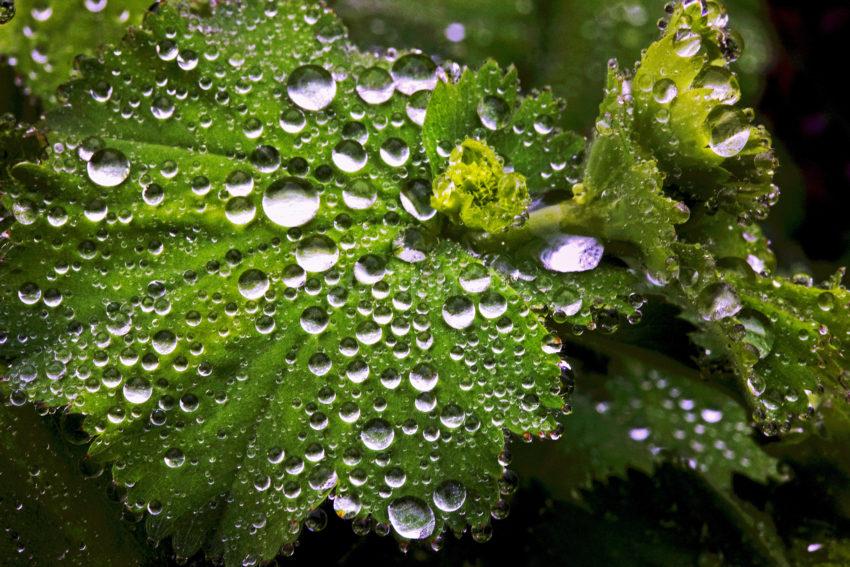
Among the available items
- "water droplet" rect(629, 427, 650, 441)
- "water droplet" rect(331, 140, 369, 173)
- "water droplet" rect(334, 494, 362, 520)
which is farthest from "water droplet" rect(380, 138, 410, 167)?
"water droplet" rect(629, 427, 650, 441)

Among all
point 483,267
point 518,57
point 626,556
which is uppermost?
point 483,267

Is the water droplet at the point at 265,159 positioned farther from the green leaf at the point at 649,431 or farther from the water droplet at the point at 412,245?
the green leaf at the point at 649,431

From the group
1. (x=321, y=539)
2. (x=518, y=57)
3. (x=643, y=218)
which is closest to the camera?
(x=643, y=218)

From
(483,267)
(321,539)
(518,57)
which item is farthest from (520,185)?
(518,57)

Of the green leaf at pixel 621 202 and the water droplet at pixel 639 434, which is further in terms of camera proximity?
the water droplet at pixel 639 434

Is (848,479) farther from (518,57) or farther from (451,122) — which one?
(518,57)

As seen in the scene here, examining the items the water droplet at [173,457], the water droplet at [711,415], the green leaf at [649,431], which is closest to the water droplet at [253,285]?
the water droplet at [173,457]

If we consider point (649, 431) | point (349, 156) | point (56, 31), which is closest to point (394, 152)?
point (349, 156)
